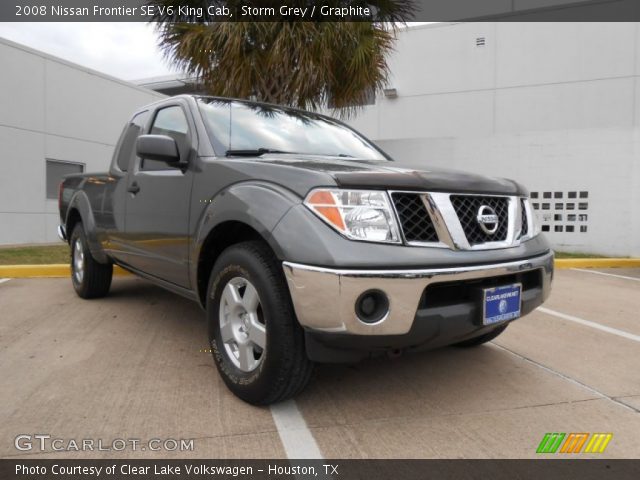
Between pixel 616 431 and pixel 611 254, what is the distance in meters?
8.78

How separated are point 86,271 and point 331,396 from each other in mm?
3155

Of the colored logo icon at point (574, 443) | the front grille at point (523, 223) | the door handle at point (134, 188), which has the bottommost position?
the colored logo icon at point (574, 443)

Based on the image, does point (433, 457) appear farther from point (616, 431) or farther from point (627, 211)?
point (627, 211)

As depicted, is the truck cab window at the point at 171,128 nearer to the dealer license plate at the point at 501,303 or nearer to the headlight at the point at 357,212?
the headlight at the point at 357,212

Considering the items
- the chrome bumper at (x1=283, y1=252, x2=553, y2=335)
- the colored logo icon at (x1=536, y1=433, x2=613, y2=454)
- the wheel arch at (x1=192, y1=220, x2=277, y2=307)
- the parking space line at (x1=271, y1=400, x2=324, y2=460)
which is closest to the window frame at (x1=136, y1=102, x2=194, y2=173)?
the wheel arch at (x1=192, y1=220, x2=277, y2=307)

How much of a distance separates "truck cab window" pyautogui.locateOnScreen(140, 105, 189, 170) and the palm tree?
3.88 meters

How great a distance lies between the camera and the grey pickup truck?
2047 millimetres

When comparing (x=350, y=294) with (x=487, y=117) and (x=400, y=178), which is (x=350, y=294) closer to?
(x=400, y=178)

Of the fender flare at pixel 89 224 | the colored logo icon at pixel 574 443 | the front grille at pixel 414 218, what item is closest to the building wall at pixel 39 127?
the fender flare at pixel 89 224

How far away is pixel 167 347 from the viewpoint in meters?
3.47

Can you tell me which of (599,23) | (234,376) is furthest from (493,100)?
(234,376)

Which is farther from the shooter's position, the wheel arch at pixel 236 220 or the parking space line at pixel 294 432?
the wheel arch at pixel 236 220

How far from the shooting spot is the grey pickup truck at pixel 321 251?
2047mm

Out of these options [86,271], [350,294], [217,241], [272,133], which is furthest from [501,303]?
[86,271]
